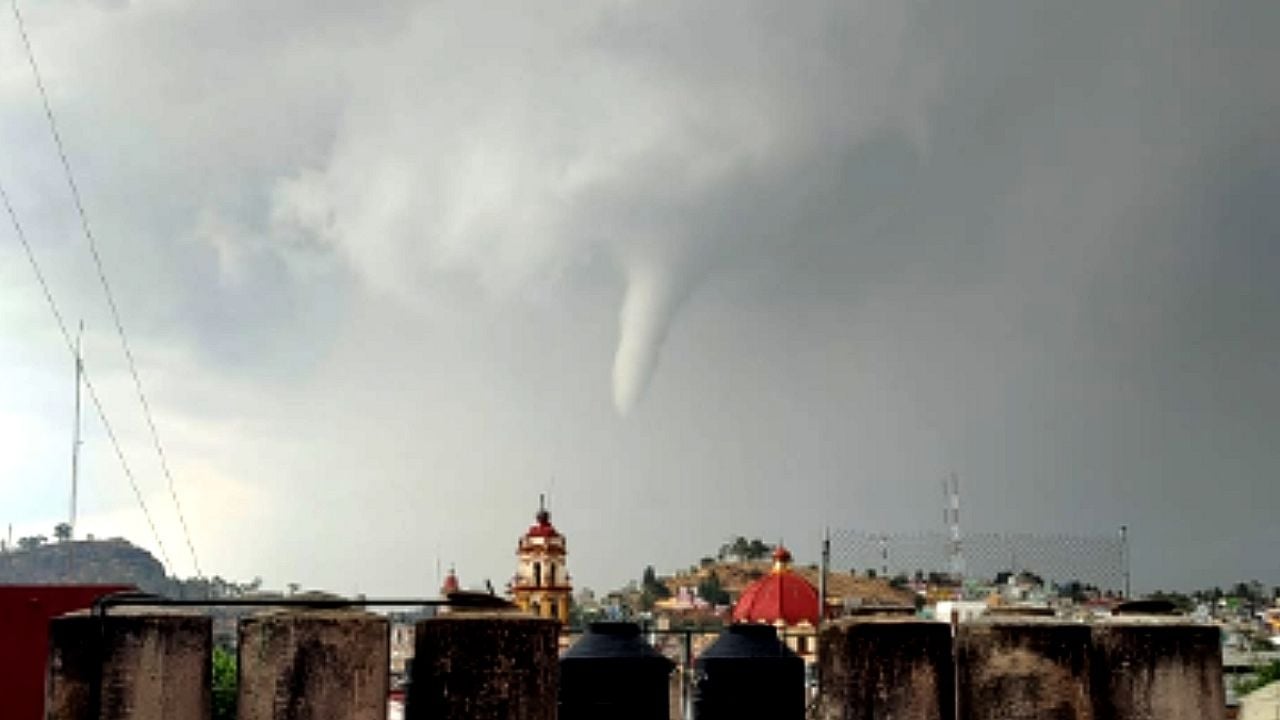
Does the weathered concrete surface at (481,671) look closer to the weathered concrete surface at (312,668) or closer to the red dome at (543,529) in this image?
the weathered concrete surface at (312,668)

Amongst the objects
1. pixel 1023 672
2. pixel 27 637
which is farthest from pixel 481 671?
pixel 27 637

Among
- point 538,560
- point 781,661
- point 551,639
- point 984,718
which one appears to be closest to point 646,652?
point 781,661

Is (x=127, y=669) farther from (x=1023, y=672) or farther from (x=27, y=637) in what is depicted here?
(x=27, y=637)

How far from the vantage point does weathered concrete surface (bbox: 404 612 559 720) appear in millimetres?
5051

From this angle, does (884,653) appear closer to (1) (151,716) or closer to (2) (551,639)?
(2) (551,639)

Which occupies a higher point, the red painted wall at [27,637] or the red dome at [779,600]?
the red painted wall at [27,637]

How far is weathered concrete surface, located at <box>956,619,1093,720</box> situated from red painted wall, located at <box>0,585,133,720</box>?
24.8 feet

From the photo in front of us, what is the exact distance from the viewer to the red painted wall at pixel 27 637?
33.3 ft

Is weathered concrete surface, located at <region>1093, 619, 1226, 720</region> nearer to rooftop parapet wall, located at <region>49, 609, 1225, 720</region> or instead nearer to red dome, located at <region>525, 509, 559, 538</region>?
rooftop parapet wall, located at <region>49, 609, 1225, 720</region>

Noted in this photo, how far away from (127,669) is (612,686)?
253cm

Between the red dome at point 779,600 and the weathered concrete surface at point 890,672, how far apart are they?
171ft

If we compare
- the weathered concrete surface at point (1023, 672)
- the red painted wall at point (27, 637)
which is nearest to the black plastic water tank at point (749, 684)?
the weathered concrete surface at point (1023, 672)

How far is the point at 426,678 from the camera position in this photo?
201 inches

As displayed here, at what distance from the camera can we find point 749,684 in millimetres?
6918
